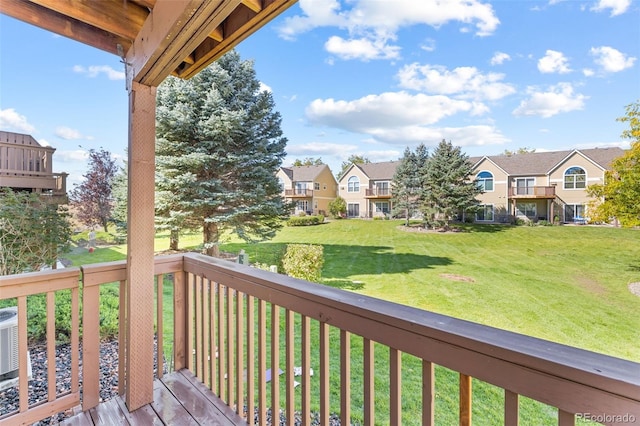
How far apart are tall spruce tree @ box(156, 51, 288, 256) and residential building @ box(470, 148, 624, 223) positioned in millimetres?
4292

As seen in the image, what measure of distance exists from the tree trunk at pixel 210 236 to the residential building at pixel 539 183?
17.4ft

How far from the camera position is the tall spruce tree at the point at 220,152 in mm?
6172

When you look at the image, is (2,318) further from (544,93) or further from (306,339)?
(544,93)

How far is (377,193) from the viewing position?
34.4ft

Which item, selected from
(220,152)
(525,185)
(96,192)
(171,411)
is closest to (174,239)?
(220,152)

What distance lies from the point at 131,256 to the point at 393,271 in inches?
193

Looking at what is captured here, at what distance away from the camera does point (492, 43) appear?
8.71 feet

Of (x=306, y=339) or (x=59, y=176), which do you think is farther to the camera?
(x=59, y=176)

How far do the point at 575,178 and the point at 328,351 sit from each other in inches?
130

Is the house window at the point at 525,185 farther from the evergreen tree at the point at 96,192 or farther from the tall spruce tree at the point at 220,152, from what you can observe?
the evergreen tree at the point at 96,192

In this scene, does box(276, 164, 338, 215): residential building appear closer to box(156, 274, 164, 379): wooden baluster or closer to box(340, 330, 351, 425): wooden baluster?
box(156, 274, 164, 379): wooden baluster

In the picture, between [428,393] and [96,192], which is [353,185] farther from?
[428,393]

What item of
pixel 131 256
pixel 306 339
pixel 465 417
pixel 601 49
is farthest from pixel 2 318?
pixel 601 49

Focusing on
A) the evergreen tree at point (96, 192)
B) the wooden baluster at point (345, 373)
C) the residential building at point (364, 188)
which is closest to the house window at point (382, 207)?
the residential building at point (364, 188)
